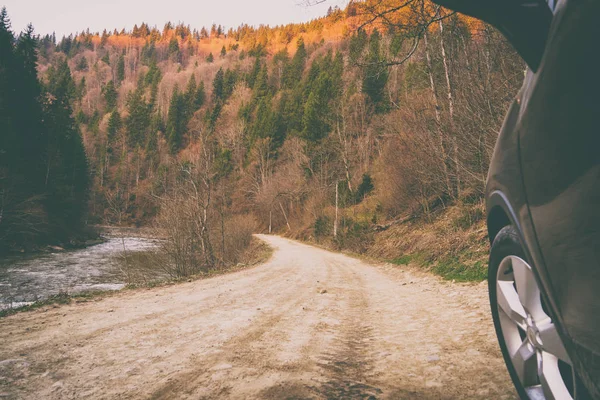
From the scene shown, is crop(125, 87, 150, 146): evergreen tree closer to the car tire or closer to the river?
the river

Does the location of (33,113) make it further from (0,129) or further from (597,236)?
Answer: (597,236)

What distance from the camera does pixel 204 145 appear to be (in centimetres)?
1612

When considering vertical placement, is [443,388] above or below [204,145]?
below

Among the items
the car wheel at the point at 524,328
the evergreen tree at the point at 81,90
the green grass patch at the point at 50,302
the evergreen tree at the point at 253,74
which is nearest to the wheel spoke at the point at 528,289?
the car wheel at the point at 524,328

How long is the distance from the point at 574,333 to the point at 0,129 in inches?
1321

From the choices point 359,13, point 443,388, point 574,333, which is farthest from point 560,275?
point 359,13

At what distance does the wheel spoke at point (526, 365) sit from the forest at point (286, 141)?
379 cm

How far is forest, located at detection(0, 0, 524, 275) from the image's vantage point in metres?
7.23

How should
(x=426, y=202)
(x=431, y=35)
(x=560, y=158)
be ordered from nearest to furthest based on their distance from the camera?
(x=560, y=158), (x=431, y=35), (x=426, y=202)

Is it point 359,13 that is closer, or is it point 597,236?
point 597,236

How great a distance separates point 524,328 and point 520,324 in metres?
0.03

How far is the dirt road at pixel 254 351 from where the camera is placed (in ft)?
6.23

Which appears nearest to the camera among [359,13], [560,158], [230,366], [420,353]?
[560,158]

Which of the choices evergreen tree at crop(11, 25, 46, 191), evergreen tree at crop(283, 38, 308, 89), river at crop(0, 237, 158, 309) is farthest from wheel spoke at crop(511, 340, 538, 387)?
evergreen tree at crop(283, 38, 308, 89)
